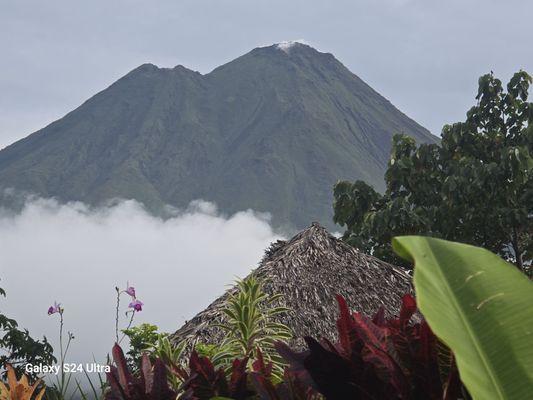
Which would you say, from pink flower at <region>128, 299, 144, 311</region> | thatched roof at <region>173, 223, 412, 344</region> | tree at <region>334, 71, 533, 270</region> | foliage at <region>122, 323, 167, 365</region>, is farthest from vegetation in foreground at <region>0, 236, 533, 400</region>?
tree at <region>334, 71, 533, 270</region>

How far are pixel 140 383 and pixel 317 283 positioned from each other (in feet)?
18.9

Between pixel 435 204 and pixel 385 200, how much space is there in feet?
3.17

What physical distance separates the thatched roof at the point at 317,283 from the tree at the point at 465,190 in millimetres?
4656

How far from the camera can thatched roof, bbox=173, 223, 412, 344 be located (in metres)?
6.56

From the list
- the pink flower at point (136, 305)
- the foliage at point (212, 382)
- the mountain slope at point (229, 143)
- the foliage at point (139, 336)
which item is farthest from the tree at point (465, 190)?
the mountain slope at point (229, 143)

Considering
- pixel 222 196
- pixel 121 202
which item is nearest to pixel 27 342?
pixel 222 196

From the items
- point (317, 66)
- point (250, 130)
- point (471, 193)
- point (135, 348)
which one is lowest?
point (135, 348)

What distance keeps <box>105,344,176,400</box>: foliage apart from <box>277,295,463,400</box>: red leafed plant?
0.29 meters

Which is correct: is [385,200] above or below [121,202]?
below

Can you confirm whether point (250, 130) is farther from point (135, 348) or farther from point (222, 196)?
point (135, 348)

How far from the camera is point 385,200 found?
46.4 feet

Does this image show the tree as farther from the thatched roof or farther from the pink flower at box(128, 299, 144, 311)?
the pink flower at box(128, 299, 144, 311)

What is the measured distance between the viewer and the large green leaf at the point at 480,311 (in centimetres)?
83

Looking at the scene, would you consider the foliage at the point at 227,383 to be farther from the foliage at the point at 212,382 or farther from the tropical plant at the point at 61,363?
the tropical plant at the point at 61,363
